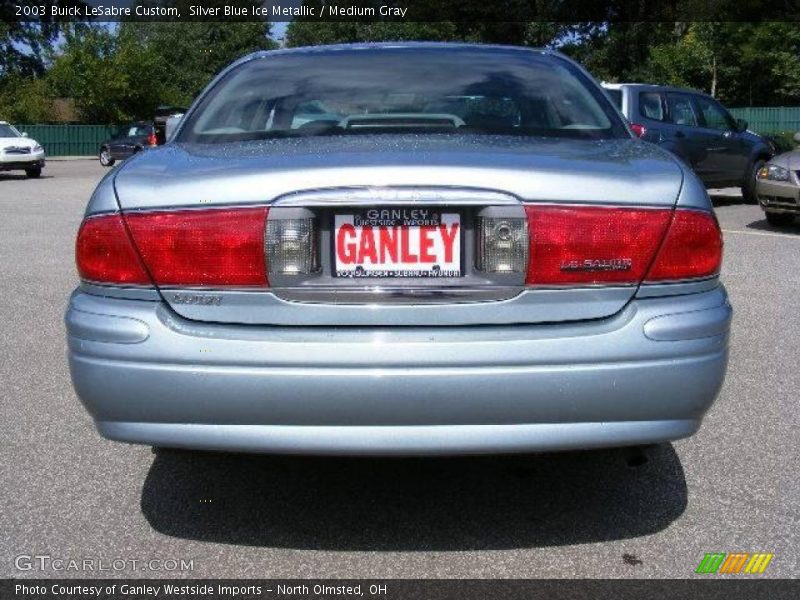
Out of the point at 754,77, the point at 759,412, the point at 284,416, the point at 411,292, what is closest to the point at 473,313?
the point at 411,292

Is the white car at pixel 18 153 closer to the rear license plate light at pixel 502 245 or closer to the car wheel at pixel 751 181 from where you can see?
the car wheel at pixel 751 181

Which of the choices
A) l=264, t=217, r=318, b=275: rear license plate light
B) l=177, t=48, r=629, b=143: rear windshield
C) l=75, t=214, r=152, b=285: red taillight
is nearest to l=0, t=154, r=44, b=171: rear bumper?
l=177, t=48, r=629, b=143: rear windshield

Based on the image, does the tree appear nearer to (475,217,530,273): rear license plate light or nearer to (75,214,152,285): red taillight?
(75,214,152,285): red taillight

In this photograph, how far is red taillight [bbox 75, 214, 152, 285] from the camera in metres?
2.81

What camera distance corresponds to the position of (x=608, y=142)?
10.7 feet

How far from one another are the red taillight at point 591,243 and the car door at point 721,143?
40.8ft

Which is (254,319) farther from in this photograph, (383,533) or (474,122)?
(474,122)

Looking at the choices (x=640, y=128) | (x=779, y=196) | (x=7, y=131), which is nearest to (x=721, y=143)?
(x=640, y=128)

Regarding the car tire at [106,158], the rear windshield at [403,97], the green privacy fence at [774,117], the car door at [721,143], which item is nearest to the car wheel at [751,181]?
the car door at [721,143]

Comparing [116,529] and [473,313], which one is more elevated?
[473,313]

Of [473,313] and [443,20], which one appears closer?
[473,313]

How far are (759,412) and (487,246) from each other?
222 cm

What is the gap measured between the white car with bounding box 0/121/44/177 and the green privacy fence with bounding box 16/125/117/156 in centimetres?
1694

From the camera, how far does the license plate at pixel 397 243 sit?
267 cm
